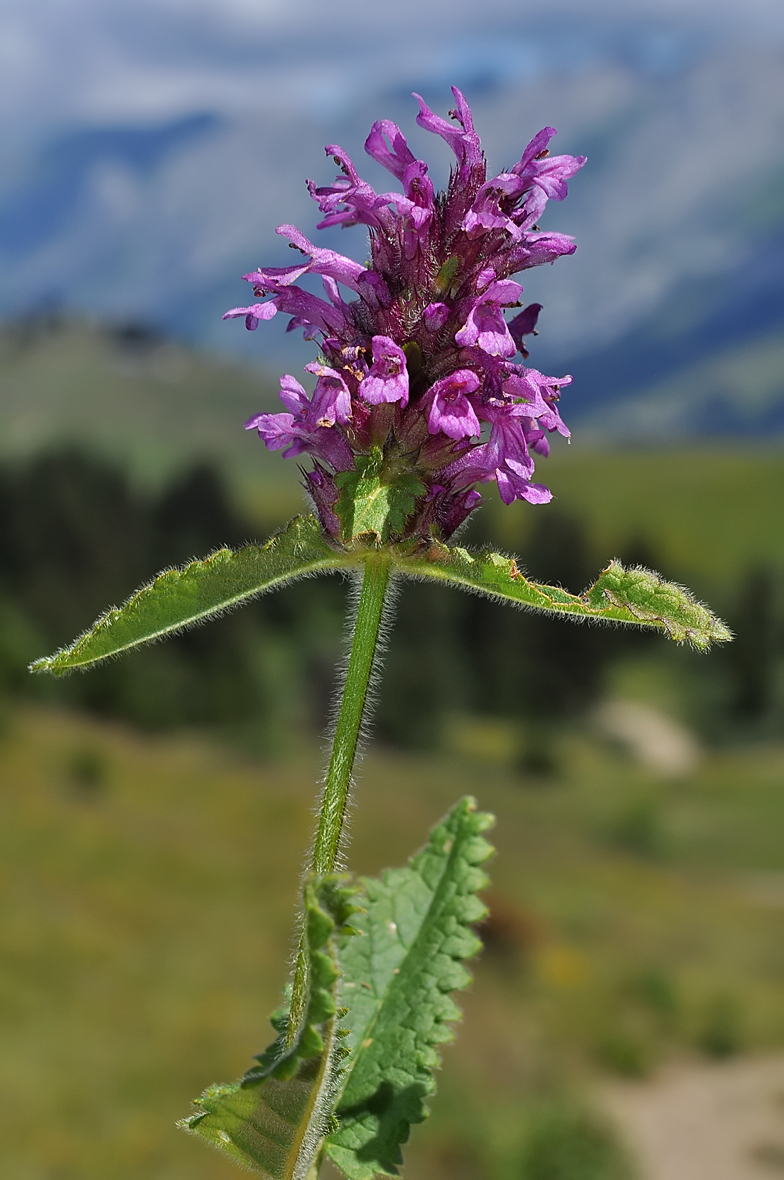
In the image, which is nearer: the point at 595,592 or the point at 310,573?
the point at 595,592

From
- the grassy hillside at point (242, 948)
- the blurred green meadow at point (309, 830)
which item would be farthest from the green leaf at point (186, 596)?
the grassy hillside at point (242, 948)

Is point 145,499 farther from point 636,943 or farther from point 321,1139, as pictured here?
point 321,1139

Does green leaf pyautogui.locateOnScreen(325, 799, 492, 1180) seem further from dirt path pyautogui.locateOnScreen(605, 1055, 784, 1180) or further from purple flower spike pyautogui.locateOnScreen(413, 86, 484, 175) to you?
dirt path pyautogui.locateOnScreen(605, 1055, 784, 1180)

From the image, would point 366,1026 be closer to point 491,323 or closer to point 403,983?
point 403,983

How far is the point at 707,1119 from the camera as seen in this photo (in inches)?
2125

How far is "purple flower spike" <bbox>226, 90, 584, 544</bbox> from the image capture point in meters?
3.50

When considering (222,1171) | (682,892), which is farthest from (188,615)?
(682,892)

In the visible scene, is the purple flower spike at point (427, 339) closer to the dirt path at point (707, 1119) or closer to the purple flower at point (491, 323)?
the purple flower at point (491, 323)

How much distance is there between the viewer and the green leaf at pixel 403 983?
3564 mm

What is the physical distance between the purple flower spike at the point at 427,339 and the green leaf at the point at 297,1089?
4.12 ft

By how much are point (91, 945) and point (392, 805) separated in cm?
Result: 5081

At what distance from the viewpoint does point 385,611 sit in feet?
12.0

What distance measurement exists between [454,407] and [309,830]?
395 centimetres

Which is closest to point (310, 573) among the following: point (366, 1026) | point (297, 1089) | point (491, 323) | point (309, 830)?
point (491, 323)
